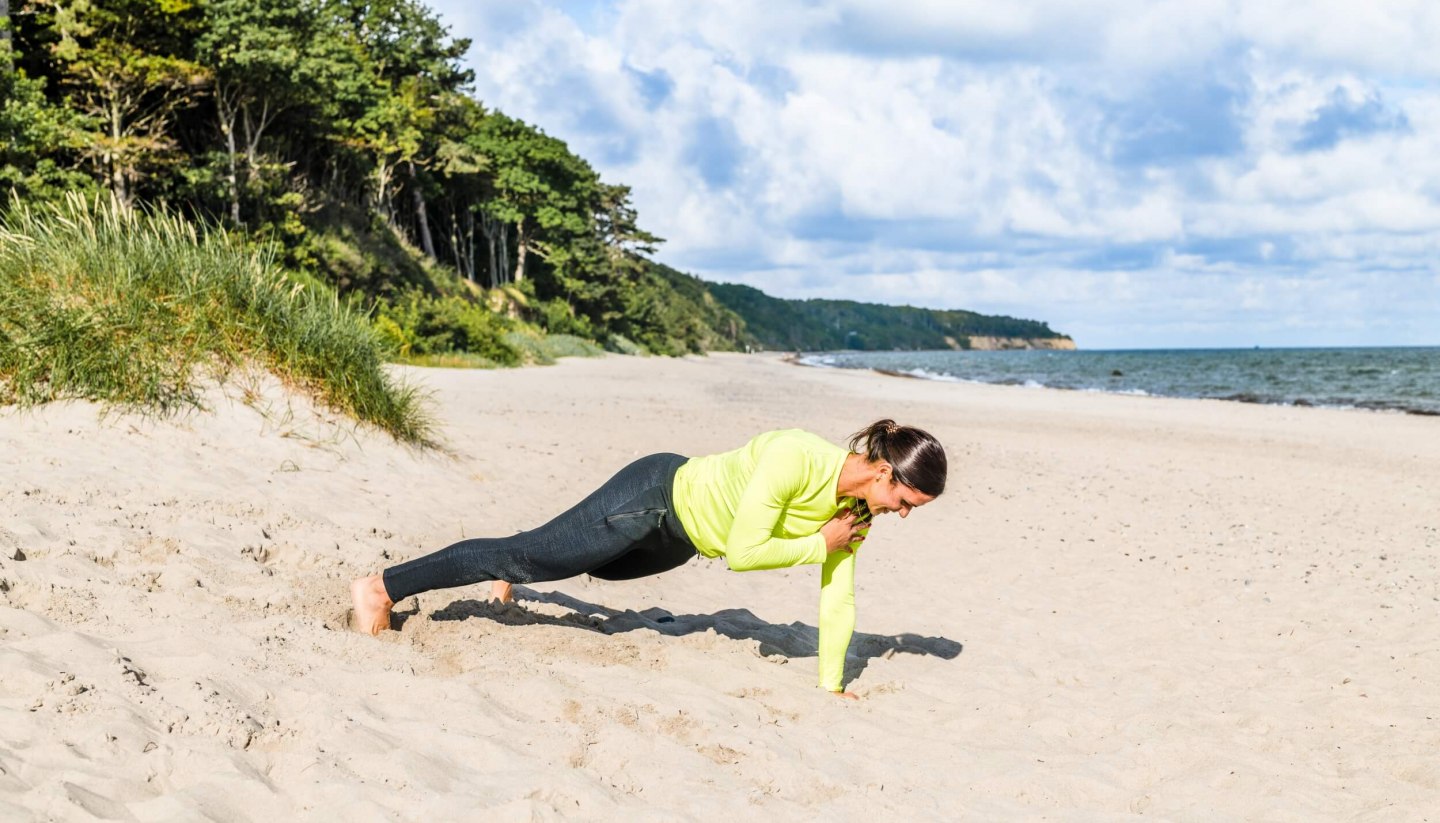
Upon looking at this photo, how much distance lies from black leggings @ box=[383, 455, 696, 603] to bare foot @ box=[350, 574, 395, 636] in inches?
4.9

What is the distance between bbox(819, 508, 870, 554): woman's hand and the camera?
171 inches

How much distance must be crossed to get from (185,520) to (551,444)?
6.22 m

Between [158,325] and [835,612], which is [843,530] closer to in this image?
[835,612]

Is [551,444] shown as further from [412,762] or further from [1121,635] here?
[412,762]

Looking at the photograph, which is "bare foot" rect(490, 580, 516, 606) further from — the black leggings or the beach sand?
the black leggings

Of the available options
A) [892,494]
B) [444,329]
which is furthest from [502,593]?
[444,329]

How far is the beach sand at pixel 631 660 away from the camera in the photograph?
327 centimetres

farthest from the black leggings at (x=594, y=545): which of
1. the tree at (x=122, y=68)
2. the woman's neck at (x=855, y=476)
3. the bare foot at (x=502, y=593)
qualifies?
the tree at (x=122, y=68)

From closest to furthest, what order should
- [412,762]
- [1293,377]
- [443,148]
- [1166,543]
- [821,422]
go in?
[412,762] < [1166,543] < [821,422] < [443,148] < [1293,377]

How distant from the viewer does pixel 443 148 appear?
39688mm

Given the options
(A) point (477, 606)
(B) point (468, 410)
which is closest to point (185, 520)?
(A) point (477, 606)

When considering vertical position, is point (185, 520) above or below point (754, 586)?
above

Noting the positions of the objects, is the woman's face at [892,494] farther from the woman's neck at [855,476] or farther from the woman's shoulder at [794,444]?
the woman's shoulder at [794,444]

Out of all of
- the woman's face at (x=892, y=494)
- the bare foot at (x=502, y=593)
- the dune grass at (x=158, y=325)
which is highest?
the dune grass at (x=158, y=325)
